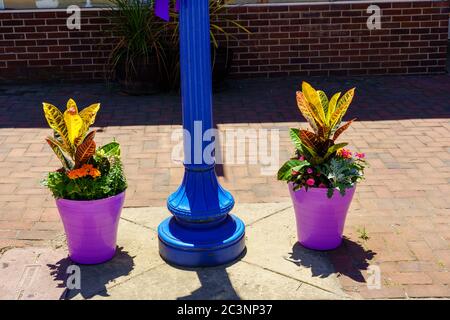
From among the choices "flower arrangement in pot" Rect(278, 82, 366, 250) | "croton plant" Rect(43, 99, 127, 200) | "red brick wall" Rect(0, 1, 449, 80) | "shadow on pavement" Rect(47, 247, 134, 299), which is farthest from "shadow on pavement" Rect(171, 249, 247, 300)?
"red brick wall" Rect(0, 1, 449, 80)

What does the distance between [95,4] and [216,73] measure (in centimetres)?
203

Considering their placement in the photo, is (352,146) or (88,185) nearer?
(88,185)

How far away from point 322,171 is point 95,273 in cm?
152

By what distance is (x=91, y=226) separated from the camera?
11.9 feet

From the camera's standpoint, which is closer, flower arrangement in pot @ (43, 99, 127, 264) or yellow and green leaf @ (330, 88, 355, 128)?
flower arrangement in pot @ (43, 99, 127, 264)

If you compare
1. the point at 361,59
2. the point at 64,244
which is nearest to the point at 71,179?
the point at 64,244

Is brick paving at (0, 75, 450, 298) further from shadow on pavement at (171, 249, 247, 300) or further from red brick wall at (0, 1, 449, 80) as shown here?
shadow on pavement at (171, 249, 247, 300)

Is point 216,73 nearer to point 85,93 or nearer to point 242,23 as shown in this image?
point 242,23

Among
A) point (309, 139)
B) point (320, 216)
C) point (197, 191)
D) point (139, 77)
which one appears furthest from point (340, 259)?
point (139, 77)

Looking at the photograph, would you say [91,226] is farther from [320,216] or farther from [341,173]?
[341,173]

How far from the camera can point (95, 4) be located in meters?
8.43

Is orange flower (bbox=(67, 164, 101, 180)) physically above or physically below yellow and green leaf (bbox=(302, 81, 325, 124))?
below

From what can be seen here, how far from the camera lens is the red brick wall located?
8430 millimetres

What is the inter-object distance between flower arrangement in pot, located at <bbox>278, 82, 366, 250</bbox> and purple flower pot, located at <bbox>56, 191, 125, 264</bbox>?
110cm
